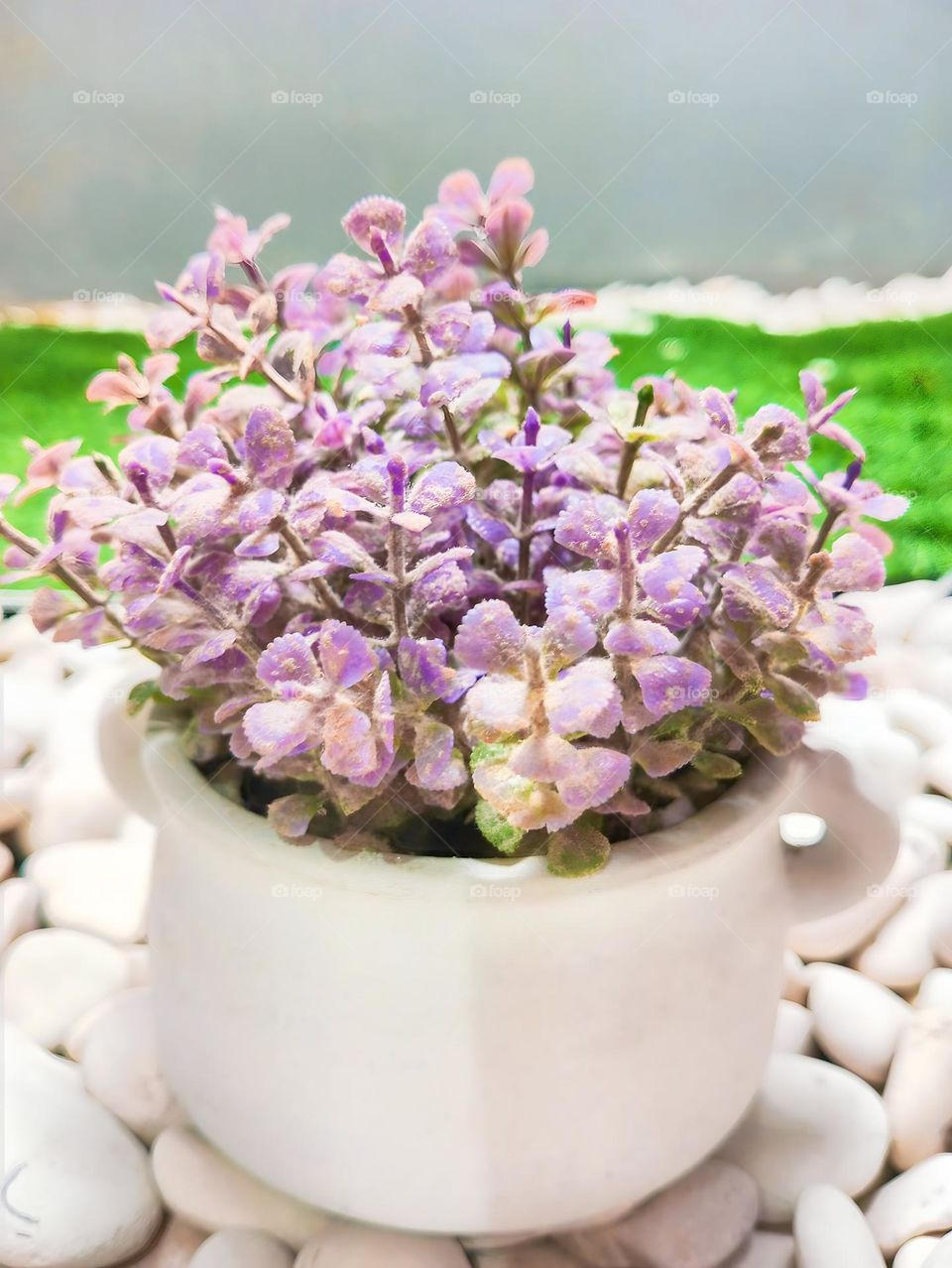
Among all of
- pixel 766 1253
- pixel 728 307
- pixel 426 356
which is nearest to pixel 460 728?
pixel 426 356

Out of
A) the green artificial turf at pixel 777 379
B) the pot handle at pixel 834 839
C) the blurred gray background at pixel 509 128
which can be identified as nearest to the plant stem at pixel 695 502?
the pot handle at pixel 834 839

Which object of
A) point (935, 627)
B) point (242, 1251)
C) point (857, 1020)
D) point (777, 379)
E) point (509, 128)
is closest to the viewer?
point (242, 1251)

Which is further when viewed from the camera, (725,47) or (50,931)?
(725,47)

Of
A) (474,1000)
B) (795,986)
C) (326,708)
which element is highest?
(326,708)

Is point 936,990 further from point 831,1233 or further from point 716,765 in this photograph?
point 716,765

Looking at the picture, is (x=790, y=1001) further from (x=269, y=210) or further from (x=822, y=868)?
(x=269, y=210)

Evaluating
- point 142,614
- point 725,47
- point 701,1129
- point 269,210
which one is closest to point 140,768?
point 142,614
